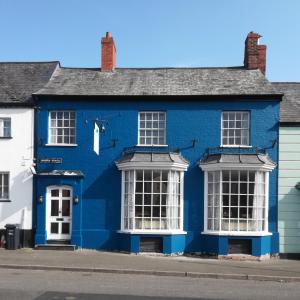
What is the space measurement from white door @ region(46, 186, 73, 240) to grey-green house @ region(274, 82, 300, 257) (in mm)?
8340

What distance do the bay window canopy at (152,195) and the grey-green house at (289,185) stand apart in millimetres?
3880

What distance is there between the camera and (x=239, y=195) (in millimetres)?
17609

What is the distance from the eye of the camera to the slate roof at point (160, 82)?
18531 mm

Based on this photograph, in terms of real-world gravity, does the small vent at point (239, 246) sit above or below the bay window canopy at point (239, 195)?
below

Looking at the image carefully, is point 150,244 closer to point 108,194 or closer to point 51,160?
point 108,194

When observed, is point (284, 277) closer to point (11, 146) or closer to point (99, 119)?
point (99, 119)

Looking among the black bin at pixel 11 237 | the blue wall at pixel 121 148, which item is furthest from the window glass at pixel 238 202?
the black bin at pixel 11 237

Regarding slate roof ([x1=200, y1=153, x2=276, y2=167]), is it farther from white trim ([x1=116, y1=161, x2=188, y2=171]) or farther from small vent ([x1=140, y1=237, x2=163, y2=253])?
small vent ([x1=140, y1=237, x2=163, y2=253])

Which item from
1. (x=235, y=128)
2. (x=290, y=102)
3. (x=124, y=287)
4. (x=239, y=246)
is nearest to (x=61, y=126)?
(x=235, y=128)

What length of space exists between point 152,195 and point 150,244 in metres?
1.87

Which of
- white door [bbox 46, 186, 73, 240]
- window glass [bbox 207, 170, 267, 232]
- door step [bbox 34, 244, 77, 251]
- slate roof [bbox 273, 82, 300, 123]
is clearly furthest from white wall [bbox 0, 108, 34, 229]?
slate roof [bbox 273, 82, 300, 123]

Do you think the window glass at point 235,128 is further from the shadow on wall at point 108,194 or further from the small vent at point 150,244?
the small vent at point 150,244

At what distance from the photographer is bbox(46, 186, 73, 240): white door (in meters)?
18.4

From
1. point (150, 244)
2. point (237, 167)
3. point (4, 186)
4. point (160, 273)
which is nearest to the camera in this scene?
point (160, 273)
